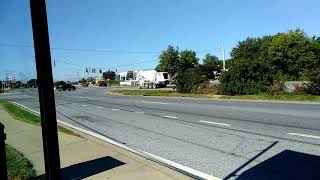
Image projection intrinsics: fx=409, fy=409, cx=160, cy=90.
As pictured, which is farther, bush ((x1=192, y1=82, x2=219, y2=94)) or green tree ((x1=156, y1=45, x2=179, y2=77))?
green tree ((x1=156, y1=45, x2=179, y2=77))

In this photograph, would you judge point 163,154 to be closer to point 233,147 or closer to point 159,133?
point 233,147

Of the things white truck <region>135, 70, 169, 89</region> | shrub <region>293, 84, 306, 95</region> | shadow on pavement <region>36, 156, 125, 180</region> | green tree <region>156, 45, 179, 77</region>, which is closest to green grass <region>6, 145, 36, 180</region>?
shadow on pavement <region>36, 156, 125, 180</region>

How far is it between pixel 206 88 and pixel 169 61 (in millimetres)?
56570

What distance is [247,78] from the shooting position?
30438mm

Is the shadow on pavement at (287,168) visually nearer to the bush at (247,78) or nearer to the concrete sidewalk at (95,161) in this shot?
the concrete sidewalk at (95,161)

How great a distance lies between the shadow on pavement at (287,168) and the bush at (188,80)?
97.2 ft

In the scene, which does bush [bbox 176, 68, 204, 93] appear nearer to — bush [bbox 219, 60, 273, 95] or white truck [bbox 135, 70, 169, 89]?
bush [bbox 219, 60, 273, 95]

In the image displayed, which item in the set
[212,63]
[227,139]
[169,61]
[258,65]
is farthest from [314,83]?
[212,63]

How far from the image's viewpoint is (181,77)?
3928 cm

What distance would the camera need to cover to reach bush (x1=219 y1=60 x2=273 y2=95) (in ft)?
96.1

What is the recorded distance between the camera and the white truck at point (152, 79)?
216ft

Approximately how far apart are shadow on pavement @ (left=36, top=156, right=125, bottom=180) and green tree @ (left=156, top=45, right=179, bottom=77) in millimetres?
83127

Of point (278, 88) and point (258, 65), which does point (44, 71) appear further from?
point (258, 65)

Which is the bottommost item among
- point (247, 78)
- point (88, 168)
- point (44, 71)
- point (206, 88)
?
point (206, 88)
